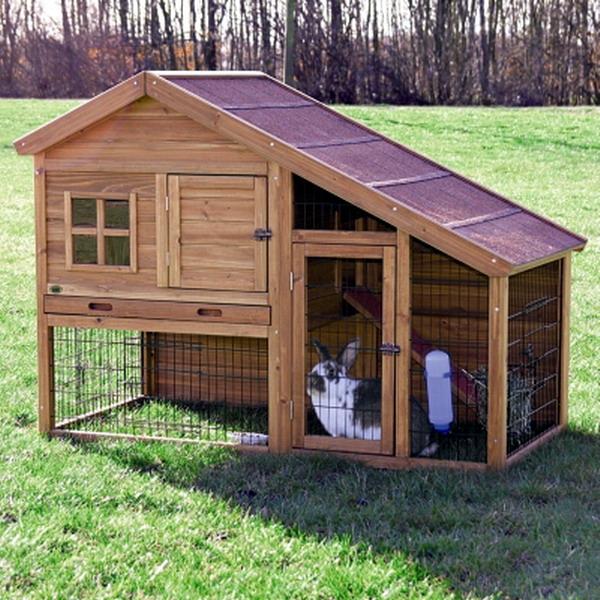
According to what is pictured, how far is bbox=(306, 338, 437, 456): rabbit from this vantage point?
5.88m

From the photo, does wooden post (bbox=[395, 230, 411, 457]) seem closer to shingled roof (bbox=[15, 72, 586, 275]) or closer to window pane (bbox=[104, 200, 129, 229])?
shingled roof (bbox=[15, 72, 586, 275])

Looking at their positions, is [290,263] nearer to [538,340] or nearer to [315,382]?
[315,382]

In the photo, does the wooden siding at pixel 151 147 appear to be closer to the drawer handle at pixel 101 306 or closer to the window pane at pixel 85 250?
the window pane at pixel 85 250

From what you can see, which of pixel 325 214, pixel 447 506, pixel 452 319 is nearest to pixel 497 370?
pixel 447 506

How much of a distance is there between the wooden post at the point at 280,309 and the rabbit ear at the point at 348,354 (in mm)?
332

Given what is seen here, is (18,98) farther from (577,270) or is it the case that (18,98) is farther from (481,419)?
(481,419)

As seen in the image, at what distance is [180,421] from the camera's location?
6.74 metres

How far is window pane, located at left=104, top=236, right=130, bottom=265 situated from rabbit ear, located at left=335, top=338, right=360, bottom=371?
1262mm

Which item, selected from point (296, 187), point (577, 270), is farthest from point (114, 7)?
point (296, 187)

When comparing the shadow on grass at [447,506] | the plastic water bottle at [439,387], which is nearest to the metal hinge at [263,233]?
the plastic water bottle at [439,387]

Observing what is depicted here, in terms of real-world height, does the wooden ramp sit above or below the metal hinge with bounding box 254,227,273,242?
below

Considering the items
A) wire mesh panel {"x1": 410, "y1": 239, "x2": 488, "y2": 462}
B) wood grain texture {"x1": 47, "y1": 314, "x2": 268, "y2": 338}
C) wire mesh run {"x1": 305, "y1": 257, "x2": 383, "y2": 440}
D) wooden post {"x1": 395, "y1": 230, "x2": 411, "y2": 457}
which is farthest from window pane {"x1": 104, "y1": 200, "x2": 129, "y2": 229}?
wire mesh panel {"x1": 410, "y1": 239, "x2": 488, "y2": 462}

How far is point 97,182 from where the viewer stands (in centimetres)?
610

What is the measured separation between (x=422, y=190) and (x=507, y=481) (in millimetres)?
1622
